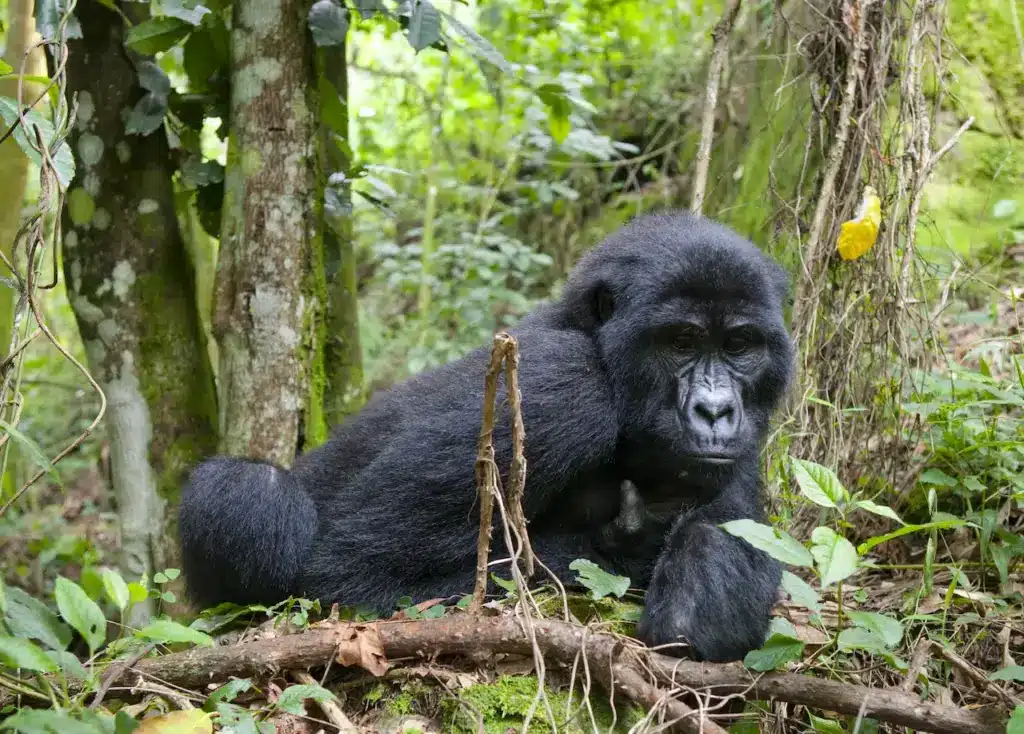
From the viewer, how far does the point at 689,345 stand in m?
3.54

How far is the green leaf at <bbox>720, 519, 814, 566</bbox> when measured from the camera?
2441 millimetres

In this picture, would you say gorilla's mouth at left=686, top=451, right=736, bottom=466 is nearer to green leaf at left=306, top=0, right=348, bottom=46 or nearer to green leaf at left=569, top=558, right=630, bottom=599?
green leaf at left=569, top=558, right=630, bottom=599

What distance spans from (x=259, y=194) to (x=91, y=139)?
102 centimetres

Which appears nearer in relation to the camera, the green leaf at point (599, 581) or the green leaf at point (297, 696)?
the green leaf at point (297, 696)

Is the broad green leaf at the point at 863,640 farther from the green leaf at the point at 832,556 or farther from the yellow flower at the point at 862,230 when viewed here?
the yellow flower at the point at 862,230

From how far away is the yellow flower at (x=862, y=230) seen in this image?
4230 mm

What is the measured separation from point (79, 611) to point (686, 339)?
224cm

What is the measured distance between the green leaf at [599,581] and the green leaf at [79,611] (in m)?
1.43

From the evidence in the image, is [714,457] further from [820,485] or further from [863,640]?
Result: [863,640]

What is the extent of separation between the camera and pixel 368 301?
→ 10.3m

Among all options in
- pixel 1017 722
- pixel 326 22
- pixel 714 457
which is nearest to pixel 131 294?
pixel 326 22

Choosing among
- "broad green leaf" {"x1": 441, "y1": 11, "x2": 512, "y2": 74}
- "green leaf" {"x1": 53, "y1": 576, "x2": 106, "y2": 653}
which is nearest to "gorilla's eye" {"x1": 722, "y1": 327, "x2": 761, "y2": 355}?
"broad green leaf" {"x1": 441, "y1": 11, "x2": 512, "y2": 74}

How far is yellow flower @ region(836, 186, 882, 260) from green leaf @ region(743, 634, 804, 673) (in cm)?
228

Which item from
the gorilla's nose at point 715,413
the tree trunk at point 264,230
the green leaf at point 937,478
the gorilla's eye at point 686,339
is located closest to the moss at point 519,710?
the gorilla's nose at point 715,413
